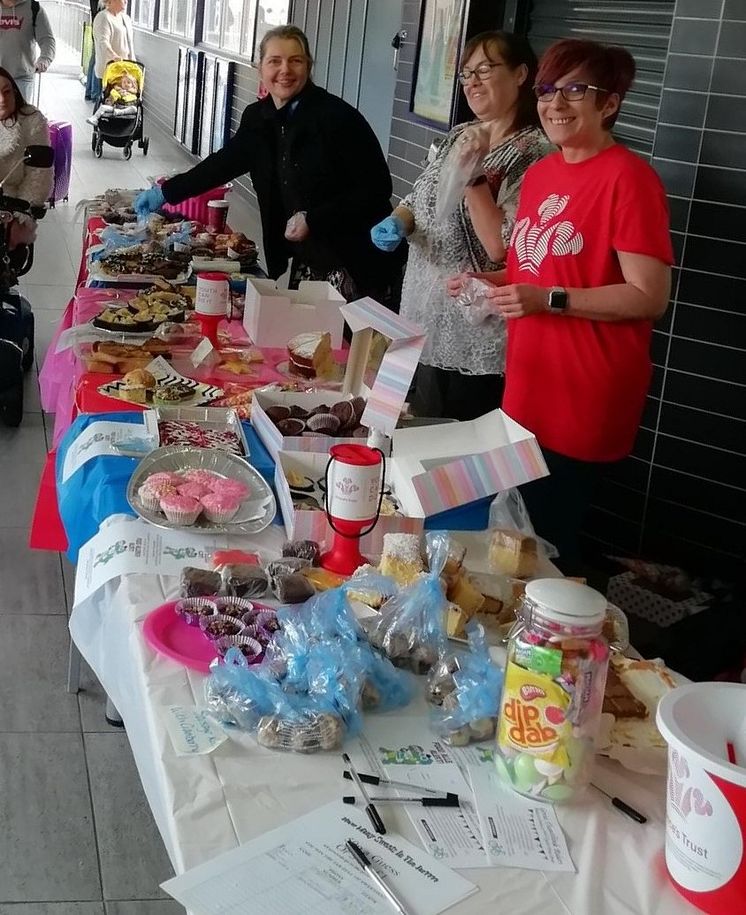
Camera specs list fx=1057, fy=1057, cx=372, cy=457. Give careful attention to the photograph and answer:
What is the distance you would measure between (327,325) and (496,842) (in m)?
1.90

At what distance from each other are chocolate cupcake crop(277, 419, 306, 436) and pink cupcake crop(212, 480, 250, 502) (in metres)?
0.20

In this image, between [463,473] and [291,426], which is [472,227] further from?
[463,473]

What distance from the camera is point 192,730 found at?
120 cm

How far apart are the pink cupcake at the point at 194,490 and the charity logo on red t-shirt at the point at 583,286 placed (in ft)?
2.64

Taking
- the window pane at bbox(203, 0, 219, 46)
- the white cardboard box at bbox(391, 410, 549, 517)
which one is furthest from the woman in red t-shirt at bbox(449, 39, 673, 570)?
the window pane at bbox(203, 0, 219, 46)

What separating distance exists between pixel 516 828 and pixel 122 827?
117 centimetres

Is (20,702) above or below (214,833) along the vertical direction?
below

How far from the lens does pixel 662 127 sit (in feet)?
9.05

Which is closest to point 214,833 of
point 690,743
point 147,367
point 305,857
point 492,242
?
point 305,857

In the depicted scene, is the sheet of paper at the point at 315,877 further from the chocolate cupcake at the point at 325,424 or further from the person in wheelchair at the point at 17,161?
the person in wheelchair at the point at 17,161

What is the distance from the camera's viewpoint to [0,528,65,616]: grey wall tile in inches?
110

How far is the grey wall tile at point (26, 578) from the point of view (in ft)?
9.13

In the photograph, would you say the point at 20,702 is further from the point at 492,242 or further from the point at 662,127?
the point at 662,127

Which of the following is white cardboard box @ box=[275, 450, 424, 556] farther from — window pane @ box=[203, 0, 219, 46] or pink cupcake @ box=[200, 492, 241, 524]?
window pane @ box=[203, 0, 219, 46]
